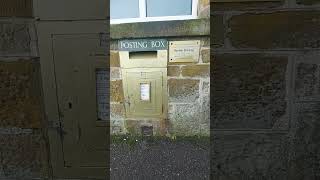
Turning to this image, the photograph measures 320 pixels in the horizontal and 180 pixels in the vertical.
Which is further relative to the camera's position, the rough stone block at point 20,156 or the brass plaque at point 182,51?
the rough stone block at point 20,156

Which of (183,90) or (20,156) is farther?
(20,156)

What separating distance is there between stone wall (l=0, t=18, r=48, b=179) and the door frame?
1 centimetres

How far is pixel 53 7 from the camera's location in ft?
1.91

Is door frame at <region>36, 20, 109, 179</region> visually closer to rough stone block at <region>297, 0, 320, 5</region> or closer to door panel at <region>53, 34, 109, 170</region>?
door panel at <region>53, 34, 109, 170</region>

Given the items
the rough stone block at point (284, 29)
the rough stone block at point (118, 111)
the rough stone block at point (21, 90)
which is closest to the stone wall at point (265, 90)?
the rough stone block at point (284, 29)

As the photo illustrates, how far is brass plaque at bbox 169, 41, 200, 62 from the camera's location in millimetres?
544

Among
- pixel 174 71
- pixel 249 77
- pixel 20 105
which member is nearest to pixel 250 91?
pixel 249 77

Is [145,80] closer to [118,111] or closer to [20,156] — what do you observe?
[118,111]

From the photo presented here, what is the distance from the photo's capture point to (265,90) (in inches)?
23.4

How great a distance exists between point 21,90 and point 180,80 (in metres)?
0.26

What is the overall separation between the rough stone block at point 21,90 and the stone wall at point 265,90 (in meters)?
0.28

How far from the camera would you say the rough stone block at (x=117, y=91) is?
22.6 inches

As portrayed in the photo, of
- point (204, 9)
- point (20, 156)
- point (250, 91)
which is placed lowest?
point (20, 156)

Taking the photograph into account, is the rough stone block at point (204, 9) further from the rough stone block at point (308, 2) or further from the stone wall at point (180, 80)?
the rough stone block at point (308, 2)
